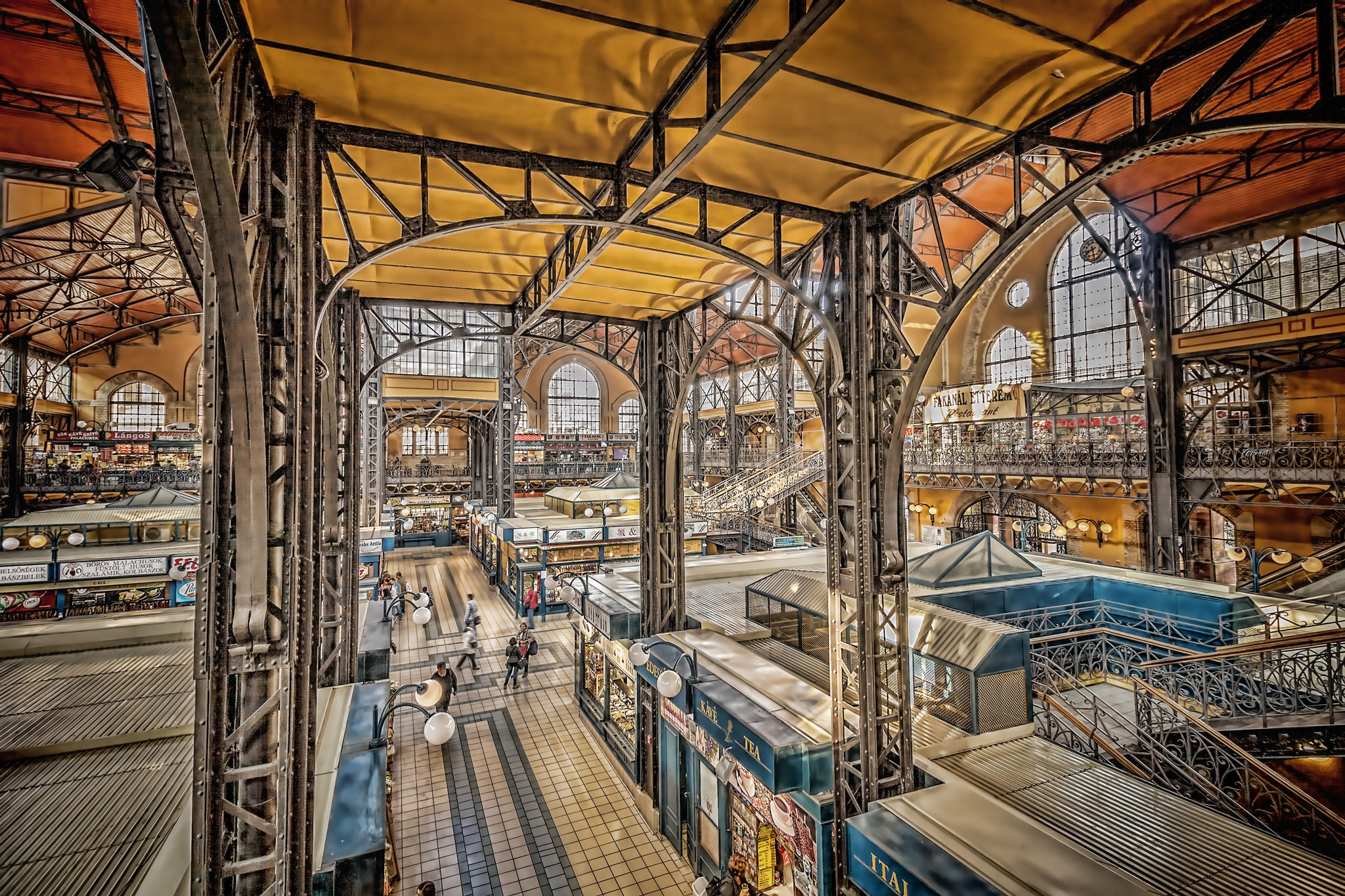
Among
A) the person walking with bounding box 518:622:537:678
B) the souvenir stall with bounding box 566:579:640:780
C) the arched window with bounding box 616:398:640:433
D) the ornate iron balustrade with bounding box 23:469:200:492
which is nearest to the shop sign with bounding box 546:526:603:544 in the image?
the person walking with bounding box 518:622:537:678

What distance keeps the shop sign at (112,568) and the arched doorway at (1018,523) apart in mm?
27010

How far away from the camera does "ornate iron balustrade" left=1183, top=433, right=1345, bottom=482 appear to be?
44.1 feet

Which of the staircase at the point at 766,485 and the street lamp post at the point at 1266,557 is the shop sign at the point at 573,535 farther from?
the street lamp post at the point at 1266,557

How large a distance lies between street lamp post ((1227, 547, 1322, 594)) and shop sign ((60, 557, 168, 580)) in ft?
91.3

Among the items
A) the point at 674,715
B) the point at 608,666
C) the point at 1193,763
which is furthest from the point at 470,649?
the point at 1193,763

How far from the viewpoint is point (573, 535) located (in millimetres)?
20359

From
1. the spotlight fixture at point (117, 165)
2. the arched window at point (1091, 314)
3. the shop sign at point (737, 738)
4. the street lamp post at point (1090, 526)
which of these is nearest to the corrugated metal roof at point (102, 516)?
the spotlight fixture at point (117, 165)

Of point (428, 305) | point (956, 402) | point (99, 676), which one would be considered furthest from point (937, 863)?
point (956, 402)

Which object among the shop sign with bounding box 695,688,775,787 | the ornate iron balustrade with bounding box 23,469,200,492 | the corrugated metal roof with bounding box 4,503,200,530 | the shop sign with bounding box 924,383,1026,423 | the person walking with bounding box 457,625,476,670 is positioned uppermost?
the shop sign with bounding box 924,383,1026,423

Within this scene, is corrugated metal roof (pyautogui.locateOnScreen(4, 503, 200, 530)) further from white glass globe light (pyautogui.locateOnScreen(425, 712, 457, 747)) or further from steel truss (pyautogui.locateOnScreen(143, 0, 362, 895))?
steel truss (pyautogui.locateOnScreen(143, 0, 362, 895))

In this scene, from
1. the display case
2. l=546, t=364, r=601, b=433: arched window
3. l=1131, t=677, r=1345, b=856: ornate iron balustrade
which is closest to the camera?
l=1131, t=677, r=1345, b=856: ornate iron balustrade

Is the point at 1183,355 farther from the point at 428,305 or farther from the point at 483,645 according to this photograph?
the point at 483,645

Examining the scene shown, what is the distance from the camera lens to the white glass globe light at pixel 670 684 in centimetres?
803

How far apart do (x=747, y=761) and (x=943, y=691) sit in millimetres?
3104
